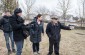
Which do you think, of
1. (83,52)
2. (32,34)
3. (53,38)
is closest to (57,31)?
(53,38)

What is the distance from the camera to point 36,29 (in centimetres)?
934

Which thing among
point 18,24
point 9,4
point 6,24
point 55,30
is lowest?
point 55,30

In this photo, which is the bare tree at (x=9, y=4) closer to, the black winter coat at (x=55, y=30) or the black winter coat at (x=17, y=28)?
the black winter coat at (x=55, y=30)

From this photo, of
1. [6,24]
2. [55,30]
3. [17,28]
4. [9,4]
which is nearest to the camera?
[17,28]

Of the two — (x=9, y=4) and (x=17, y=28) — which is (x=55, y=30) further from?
(x=9, y=4)

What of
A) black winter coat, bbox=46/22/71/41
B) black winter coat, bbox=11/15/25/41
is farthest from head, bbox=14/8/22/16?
black winter coat, bbox=46/22/71/41

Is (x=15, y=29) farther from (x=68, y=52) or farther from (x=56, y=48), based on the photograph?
(x=68, y=52)

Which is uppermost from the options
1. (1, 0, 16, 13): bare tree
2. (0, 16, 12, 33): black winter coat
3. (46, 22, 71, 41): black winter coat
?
(1, 0, 16, 13): bare tree

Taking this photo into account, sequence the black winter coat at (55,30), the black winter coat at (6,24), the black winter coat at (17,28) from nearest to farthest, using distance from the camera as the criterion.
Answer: the black winter coat at (17,28), the black winter coat at (55,30), the black winter coat at (6,24)

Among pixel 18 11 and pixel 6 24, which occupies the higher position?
pixel 18 11

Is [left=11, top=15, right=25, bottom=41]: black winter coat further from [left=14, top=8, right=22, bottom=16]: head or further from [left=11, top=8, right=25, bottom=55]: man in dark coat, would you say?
[left=14, top=8, right=22, bottom=16]: head

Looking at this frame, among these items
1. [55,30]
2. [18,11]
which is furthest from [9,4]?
[18,11]

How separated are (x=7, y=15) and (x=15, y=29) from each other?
5.85ft

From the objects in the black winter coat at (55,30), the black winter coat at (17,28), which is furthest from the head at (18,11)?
the black winter coat at (55,30)
